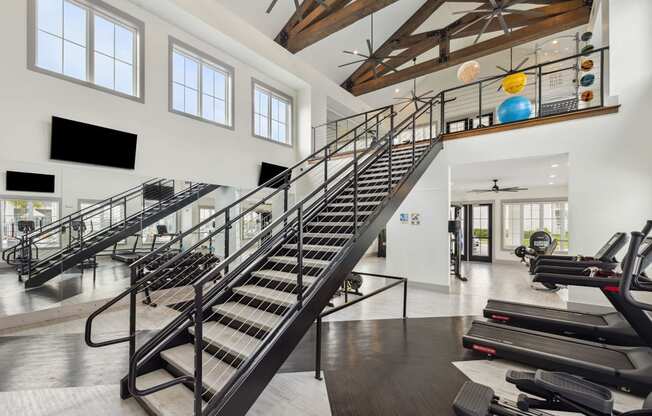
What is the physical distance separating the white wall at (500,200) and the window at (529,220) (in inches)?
5.6

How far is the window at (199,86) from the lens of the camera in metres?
6.41

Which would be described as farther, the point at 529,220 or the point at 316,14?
the point at 529,220

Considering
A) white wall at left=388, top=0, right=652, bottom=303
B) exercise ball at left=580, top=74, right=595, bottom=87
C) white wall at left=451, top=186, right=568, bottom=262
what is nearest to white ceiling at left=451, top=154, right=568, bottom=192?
white wall at left=388, top=0, right=652, bottom=303

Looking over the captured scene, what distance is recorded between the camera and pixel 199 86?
6.86 m

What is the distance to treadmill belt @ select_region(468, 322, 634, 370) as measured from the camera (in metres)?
2.87

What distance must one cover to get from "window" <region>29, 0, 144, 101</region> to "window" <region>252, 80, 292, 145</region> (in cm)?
299

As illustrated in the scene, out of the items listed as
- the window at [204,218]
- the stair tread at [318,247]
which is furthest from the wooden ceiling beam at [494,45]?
the stair tread at [318,247]

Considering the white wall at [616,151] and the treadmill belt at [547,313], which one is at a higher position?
the white wall at [616,151]

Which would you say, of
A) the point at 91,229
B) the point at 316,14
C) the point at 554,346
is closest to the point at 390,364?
the point at 554,346

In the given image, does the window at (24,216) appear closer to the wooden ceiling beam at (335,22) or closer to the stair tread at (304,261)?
the stair tread at (304,261)

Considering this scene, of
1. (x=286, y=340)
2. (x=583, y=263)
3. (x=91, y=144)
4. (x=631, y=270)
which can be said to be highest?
(x=91, y=144)

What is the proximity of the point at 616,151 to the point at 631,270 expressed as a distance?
371 cm

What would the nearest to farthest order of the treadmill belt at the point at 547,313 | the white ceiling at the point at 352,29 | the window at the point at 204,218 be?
the treadmill belt at the point at 547,313 → the window at the point at 204,218 → the white ceiling at the point at 352,29

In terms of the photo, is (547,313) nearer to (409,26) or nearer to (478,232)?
(478,232)
